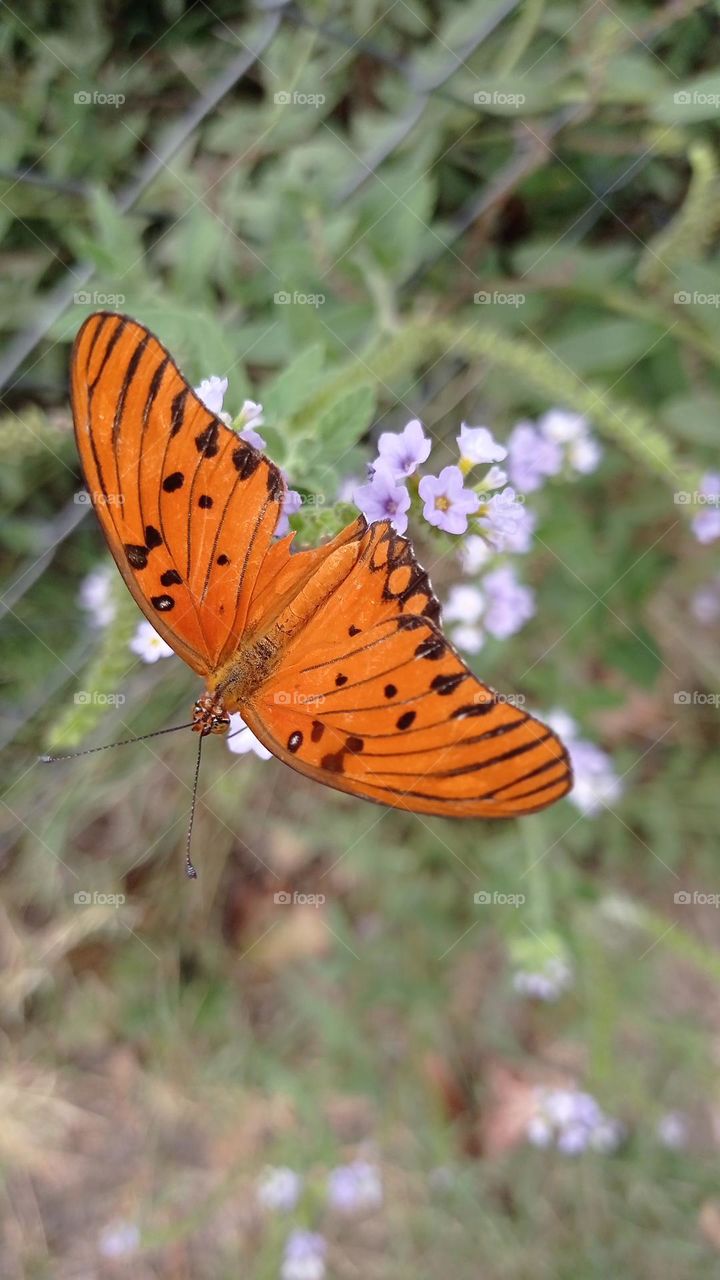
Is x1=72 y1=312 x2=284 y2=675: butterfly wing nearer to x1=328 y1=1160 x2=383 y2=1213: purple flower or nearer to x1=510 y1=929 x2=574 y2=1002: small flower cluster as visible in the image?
x1=510 y1=929 x2=574 y2=1002: small flower cluster

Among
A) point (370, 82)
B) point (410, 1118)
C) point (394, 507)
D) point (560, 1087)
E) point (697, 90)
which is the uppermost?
point (370, 82)

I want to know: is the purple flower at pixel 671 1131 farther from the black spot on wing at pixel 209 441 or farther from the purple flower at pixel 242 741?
the black spot on wing at pixel 209 441

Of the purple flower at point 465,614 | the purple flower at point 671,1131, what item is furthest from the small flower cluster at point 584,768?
the purple flower at point 671,1131

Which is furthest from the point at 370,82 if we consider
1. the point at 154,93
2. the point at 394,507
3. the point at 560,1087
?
the point at 560,1087

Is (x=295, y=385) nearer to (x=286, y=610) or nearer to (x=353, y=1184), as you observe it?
(x=286, y=610)

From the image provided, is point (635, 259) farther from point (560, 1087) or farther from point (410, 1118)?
point (410, 1118)

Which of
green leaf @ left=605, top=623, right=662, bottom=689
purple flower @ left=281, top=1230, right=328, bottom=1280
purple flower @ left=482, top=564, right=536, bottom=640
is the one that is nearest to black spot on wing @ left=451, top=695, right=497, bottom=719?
purple flower @ left=482, top=564, right=536, bottom=640

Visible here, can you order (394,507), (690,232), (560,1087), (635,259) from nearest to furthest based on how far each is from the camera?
(394,507) < (690,232) < (635,259) < (560,1087)
